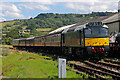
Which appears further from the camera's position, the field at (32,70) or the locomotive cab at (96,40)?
the locomotive cab at (96,40)

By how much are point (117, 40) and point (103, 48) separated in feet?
11.0

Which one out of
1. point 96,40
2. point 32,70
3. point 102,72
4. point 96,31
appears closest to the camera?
point 102,72

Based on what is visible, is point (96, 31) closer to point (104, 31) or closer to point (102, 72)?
point (104, 31)

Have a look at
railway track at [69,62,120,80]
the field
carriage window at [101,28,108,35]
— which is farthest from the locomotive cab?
the field

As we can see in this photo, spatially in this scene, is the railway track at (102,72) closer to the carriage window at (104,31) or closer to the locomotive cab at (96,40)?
the locomotive cab at (96,40)

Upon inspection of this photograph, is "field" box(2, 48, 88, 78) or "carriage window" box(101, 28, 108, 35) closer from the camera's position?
"field" box(2, 48, 88, 78)

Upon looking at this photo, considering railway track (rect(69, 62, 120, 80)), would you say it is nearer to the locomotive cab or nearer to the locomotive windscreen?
the locomotive cab

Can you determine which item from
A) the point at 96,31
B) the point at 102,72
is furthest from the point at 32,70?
the point at 96,31

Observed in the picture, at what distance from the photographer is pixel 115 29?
26.3m

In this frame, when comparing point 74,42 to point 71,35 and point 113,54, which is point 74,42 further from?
point 113,54

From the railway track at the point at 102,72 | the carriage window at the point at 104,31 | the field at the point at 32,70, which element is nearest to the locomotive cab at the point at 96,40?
the carriage window at the point at 104,31

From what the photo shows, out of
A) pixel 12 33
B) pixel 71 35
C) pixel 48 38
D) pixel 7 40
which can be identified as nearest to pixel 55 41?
pixel 48 38

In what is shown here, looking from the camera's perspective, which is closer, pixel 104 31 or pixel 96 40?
pixel 96 40

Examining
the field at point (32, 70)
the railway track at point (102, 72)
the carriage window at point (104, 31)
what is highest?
the carriage window at point (104, 31)
